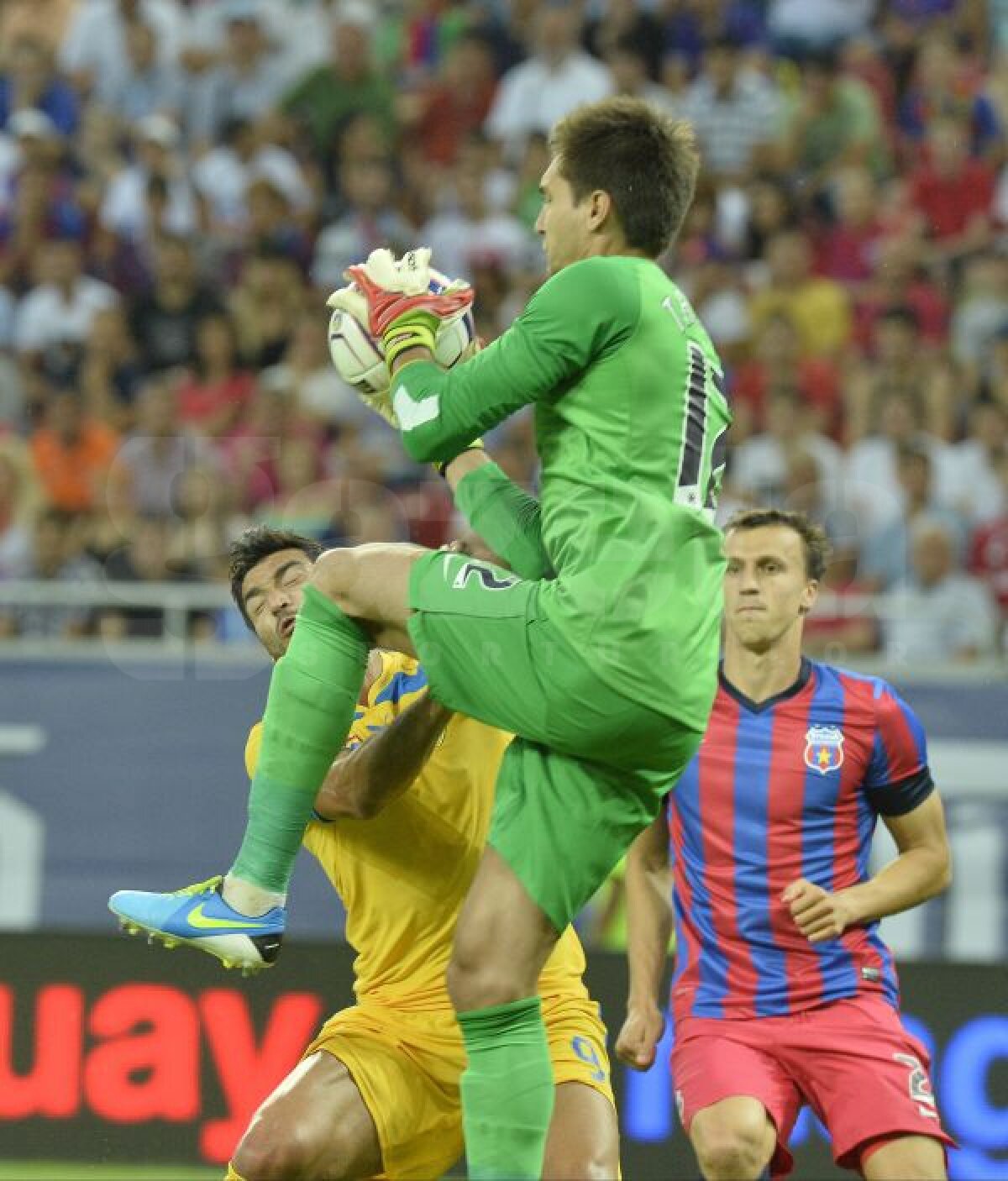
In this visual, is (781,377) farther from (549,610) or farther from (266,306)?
(549,610)

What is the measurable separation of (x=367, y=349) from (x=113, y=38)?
28.8 feet

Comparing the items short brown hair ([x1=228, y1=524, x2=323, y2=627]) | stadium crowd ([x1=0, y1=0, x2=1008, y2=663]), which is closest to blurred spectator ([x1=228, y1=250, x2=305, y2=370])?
stadium crowd ([x1=0, y1=0, x2=1008, y2=663])

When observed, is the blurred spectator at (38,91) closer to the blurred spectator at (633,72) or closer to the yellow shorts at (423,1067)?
the blurred spectator at (633,72)

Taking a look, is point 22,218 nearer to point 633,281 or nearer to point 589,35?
point 589,35

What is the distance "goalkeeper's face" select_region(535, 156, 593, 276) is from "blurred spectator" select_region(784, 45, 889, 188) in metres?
7.16

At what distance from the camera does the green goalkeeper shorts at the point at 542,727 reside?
3.72 metres

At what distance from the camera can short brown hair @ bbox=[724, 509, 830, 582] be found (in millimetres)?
5387

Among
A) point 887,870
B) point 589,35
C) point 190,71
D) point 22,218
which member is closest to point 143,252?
point 22,218

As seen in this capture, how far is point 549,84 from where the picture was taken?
11.4 metres

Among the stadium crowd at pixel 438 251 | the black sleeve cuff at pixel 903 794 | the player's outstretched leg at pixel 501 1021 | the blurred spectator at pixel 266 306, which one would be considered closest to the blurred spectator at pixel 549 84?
the stadium crowd at pixel 438 251

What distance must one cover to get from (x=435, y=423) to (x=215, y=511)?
501 centimetres

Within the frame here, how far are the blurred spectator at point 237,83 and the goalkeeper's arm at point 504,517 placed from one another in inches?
326

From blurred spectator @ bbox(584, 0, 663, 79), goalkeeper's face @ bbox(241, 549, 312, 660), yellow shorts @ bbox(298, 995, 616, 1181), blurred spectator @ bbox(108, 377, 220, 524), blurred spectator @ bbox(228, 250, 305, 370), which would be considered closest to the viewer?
yellow shorts @ bbox(298, 995, 616, 1181)

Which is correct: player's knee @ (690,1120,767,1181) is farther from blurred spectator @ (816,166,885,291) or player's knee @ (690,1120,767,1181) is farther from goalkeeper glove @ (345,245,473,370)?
blurred spectator @ (816,166,885,291)
